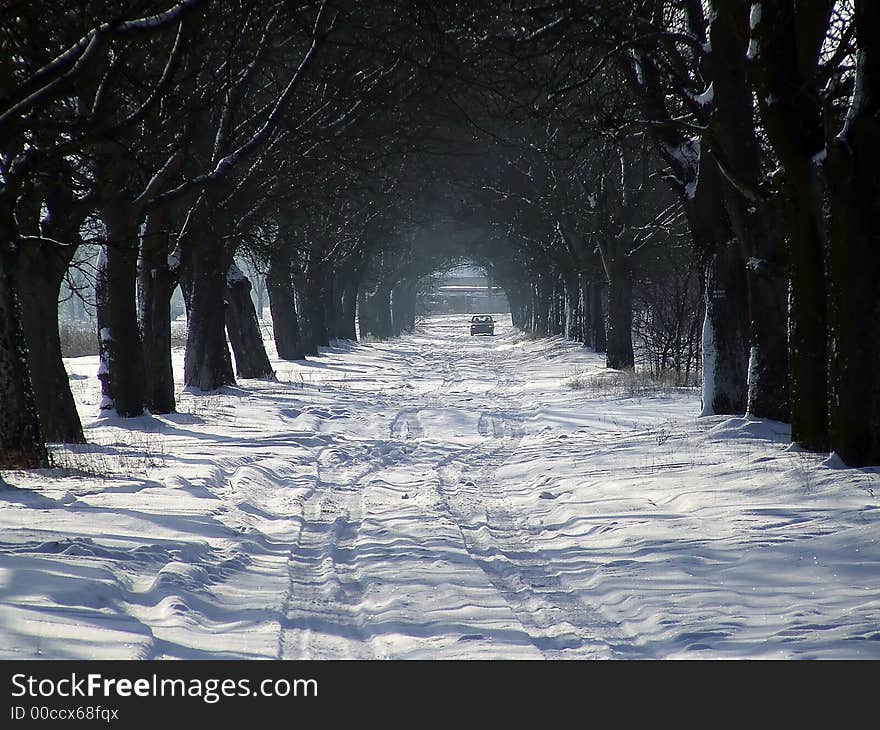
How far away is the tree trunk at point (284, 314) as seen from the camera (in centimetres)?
2925

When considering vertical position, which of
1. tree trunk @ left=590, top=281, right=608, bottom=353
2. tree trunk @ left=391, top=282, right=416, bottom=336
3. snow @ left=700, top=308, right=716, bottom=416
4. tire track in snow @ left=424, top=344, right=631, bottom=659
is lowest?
tire track in snow @ left=424, top=344, right=631, bottom=659

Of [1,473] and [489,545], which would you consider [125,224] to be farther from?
[489,545]

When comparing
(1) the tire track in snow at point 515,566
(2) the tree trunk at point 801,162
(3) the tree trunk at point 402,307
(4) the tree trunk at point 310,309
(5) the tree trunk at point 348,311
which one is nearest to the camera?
(1) the tire track in snow at point 515,566

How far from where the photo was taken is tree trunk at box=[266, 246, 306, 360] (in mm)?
29250

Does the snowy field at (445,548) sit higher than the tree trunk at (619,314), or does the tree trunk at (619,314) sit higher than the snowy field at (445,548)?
the tree trunk at (619,314)

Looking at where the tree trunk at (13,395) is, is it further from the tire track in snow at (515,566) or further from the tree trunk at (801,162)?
the tree trunk at (801,162)

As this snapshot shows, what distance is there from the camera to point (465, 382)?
24.8m

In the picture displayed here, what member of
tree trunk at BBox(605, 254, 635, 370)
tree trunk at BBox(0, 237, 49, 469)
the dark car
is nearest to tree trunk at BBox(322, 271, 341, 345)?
tree trunk at BBox(605, 254, 635, 370)

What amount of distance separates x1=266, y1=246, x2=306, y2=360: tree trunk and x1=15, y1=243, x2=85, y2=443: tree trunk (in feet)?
50.1

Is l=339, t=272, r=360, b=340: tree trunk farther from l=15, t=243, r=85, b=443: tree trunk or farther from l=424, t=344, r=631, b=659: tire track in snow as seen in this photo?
l=424, t=344, r=631, b=659: tire track in snow

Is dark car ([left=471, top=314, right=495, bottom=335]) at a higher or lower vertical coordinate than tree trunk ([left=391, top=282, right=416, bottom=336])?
lower

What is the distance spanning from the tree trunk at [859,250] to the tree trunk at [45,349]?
9.42 m

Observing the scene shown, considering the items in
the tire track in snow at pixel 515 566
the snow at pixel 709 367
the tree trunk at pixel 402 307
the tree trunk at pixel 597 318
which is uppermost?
the tree trunk at pixel 402 307

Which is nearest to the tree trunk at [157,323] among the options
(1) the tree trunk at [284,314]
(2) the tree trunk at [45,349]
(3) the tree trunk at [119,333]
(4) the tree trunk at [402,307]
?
(3) the tree trunk at [119,333]
